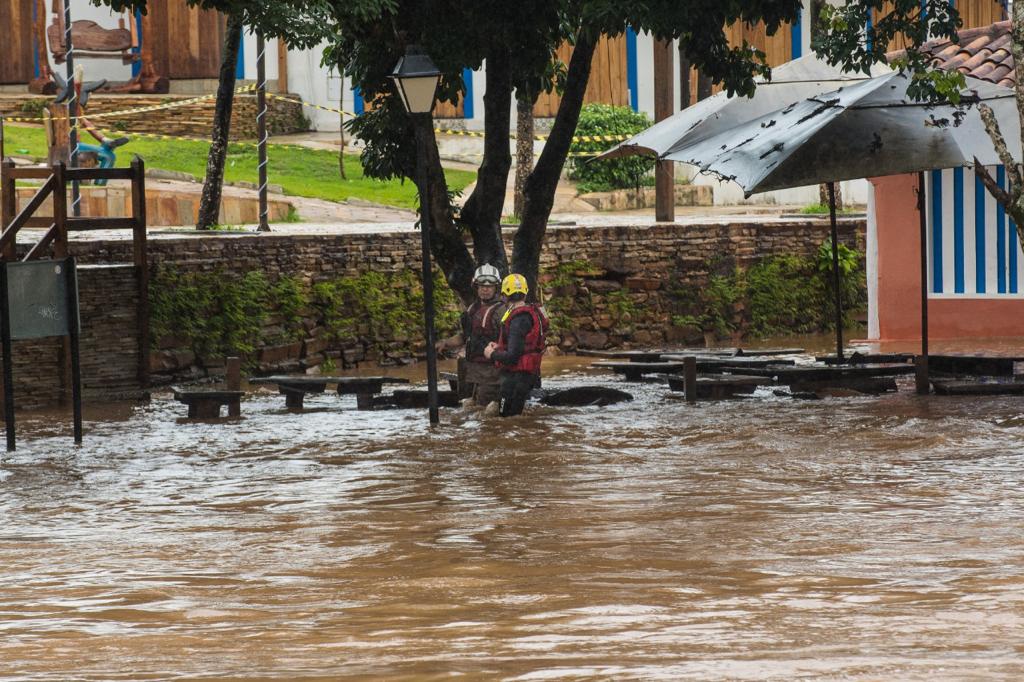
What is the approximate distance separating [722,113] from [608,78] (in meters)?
16.5

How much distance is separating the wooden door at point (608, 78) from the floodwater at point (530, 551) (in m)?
19.1

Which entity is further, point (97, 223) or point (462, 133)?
point (462, 133)

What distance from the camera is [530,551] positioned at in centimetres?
828

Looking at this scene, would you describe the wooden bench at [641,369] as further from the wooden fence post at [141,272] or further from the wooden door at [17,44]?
the wooden door at [17,44]

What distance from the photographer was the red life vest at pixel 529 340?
13961 millimetres

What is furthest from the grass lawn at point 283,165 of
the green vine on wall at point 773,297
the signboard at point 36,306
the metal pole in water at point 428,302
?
the signboard at point 36,306

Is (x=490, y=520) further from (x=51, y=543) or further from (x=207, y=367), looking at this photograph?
(x=207, y=367)

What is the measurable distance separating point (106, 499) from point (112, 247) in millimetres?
8001

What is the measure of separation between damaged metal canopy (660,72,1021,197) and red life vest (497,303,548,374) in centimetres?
197

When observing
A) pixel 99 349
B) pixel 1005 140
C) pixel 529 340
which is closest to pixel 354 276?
pixel 99 349

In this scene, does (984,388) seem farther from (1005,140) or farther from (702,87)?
(702,87)

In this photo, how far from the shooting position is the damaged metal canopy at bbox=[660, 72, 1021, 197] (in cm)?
1380

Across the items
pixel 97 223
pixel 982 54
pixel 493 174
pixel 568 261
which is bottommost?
pixel 568 261

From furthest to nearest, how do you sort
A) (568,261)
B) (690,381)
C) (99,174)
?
1. (568,261)
2. (99,174)
3. (690,381)
